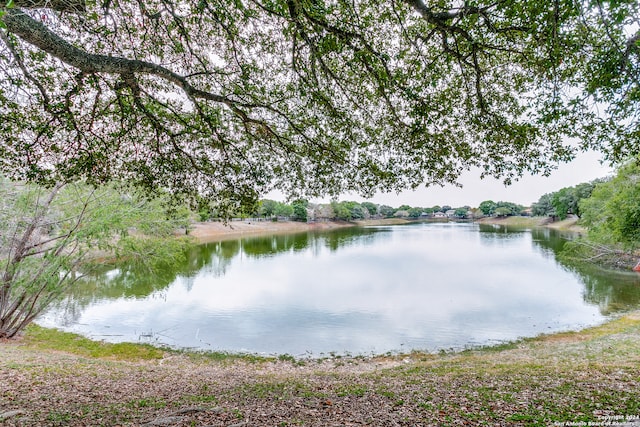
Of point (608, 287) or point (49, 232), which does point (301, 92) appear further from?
point (608, 287)

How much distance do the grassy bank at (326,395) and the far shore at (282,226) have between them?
20419mm

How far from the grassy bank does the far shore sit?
20.4 meters

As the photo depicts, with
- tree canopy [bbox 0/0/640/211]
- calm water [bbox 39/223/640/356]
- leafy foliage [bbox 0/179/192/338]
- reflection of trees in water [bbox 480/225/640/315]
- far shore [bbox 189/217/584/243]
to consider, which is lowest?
calm water [bbox 39/223/640/356]

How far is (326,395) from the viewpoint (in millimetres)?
4684

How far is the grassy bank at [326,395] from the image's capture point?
3.56 metres

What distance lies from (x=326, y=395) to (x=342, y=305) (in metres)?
9.68

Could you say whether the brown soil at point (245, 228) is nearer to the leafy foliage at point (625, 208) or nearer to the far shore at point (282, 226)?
the far shore at point (282, 226)

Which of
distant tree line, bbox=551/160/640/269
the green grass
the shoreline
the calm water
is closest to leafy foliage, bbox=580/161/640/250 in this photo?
distant tree line, bbox=551/160/640/269

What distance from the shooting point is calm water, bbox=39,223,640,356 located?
10664mm

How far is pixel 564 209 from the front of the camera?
55.2 metres

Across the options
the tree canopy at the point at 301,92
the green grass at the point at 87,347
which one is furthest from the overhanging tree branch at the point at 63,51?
the green grass at the point at 87,347

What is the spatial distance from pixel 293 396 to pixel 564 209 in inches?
2618

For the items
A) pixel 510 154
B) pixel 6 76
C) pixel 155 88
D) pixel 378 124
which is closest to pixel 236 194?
pixel 155 88

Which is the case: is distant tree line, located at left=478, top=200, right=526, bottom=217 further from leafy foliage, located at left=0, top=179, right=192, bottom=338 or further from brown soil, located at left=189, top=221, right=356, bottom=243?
leafy foliage, located at left=0, top=179, right=192, bottom=338
